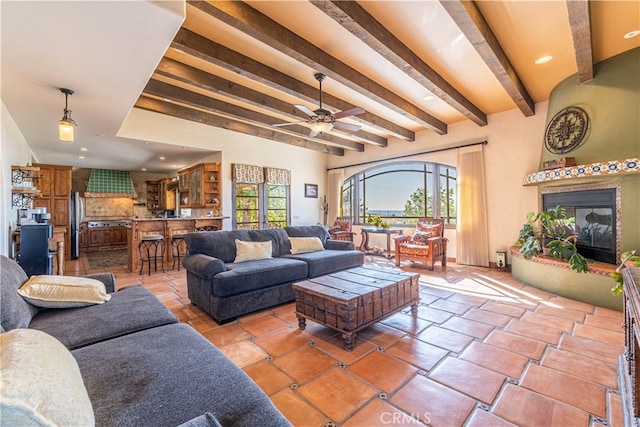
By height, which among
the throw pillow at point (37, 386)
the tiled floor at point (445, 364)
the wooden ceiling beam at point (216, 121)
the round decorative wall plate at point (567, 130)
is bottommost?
the tiled floor at point (445, 364)

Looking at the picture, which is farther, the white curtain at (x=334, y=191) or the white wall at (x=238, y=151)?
the white curtain at (x=334, y=191)

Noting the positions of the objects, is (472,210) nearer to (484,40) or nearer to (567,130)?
(567,130)

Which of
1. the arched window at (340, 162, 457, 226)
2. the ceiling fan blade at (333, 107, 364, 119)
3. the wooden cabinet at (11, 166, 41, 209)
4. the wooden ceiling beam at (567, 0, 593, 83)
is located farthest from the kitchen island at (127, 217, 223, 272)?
the wooden ceiling beam at (567, 0, 593, 83)

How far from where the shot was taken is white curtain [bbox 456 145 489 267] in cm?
565

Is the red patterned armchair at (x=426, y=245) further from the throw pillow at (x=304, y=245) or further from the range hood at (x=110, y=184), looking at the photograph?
the range hood at (x=110, y=184)

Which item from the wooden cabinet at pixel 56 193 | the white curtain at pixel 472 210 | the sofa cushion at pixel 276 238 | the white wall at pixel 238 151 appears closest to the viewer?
the sofa cushion at pixel 276 238

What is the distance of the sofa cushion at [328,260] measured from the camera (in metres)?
3.84

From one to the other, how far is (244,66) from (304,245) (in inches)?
100

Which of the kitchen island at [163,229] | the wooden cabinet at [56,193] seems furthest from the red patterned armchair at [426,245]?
the wooden cabinet at [56,193]

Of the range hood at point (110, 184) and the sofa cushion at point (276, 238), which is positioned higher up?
the range hood at point (110, 184)

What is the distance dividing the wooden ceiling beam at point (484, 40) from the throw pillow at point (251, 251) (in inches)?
127

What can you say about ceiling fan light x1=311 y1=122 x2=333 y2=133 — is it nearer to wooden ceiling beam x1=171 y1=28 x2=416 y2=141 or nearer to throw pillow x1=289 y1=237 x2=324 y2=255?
wooden ceiling beam x1=171 y1=28 x2=416 y2=141

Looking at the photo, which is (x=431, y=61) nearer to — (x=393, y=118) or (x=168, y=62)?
(x=393, y=118)

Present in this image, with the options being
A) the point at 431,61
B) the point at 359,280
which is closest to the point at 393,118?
the point at 431,61
